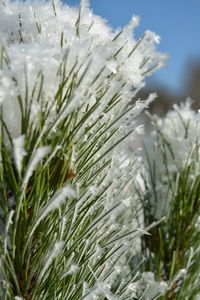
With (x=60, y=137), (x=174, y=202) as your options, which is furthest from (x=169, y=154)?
(x=60, y=137)

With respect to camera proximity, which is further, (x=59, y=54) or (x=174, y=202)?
(x=174, y=202)

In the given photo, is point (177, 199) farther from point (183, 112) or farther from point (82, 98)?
point (82, 98)

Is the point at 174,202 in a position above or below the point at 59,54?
below

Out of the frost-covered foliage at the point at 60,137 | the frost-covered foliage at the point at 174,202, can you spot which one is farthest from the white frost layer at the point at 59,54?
the frost-covered foliage at the point at 174,202

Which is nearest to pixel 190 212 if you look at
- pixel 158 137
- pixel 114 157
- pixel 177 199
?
pixel 177 199

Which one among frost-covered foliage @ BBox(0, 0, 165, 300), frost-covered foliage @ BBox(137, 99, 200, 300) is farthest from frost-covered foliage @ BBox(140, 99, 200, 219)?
frost-covered foliage @ BBox(0, 0, 165, 300)

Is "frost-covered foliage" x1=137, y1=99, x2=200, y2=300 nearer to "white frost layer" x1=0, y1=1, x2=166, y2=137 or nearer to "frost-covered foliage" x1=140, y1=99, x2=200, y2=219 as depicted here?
"frost-covered foliage" x1=140, y1=99, x2=200, y2=219

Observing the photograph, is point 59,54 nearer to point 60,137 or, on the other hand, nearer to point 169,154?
point 60,137

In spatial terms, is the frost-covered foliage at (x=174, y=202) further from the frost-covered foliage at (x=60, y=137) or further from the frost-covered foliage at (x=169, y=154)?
the frost-covered foliage at (x=60, y=137)
